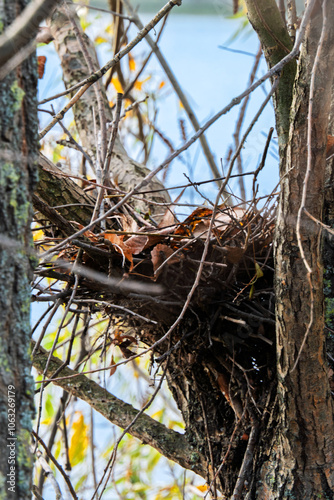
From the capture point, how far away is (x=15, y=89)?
1.81ft

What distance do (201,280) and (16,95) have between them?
53cm

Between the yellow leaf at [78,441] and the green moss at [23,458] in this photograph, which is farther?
the yellow leaf at [78,441]

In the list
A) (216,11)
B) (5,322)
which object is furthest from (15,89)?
(216,11)

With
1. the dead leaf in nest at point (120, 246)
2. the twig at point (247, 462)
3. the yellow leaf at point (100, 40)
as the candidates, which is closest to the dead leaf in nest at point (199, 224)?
the dead leaf in nest at point (120, 246)

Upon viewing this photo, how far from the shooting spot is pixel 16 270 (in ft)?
1.82

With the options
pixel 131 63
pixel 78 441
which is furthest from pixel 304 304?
pixel 131 63

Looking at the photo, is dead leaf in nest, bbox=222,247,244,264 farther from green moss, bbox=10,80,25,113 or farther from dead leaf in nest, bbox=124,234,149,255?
green moss, bbox=10,80,25,113

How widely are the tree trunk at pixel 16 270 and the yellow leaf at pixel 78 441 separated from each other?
199 cm

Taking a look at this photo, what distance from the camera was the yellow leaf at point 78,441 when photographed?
242 centimetres

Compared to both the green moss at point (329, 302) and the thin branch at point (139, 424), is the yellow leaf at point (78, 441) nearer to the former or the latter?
the thin branch at point (139, 424)

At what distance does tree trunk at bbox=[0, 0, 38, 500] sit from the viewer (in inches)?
21.0

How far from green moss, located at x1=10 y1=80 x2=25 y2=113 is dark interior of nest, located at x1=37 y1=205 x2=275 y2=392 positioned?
0.38 metres

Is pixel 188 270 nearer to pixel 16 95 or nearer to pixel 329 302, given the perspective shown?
pixel 329 302

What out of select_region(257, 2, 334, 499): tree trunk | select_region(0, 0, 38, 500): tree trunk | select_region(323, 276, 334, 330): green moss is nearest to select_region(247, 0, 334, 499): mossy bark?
select_region(257, 2, 334, 499): tree trunk
